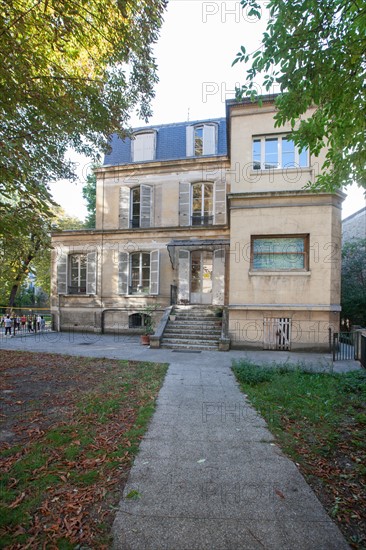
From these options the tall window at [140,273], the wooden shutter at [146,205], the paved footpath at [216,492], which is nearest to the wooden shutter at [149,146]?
the wooden shutter at [146,205]

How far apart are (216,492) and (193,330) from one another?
917 cm

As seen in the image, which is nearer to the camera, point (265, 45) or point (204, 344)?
point (265, 45)

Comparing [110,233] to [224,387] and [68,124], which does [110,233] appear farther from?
[224,387]

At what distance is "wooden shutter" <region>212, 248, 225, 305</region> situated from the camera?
48.4 ft

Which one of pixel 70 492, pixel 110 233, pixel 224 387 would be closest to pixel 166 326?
pixel 224 387

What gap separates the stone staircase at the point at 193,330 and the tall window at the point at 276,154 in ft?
21.6

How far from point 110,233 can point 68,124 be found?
11.8 meters

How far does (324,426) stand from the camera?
13.9 ft

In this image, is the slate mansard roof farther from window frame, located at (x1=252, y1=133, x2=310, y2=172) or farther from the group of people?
the group of people

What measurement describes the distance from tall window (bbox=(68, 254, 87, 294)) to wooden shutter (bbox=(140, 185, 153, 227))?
4.50 metres

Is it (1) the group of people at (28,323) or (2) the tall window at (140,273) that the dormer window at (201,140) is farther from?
(1) the group of people at (28,323)

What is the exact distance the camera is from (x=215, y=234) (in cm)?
1540

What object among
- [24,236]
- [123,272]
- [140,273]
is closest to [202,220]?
[140,273]

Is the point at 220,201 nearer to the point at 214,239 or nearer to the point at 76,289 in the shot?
the point at 214,239
